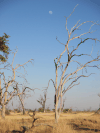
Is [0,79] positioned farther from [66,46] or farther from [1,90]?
[66,46]

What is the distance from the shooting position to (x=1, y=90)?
533 inches

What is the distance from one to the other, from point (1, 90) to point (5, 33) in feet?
20.5

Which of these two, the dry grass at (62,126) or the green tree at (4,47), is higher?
the green tree at (4,47)

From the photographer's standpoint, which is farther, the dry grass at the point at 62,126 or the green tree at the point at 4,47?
the green tree at the point at 4,47

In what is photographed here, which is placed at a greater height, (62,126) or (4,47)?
(4,47)

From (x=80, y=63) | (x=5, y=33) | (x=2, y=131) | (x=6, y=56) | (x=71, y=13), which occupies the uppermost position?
(x=5, y=33)

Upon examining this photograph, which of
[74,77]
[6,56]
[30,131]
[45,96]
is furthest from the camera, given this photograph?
[45,96]

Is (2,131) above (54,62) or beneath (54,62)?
beneath

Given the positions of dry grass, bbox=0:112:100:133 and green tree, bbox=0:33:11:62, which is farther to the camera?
green tree, bbox=0:33:11:62

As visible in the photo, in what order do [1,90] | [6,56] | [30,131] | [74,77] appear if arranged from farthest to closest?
[6,56]
[1,90]
[74,77]
[30,131]

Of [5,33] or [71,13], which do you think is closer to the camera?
[71,13]

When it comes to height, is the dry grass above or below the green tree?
below

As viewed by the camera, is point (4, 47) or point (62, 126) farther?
point (4, 47)

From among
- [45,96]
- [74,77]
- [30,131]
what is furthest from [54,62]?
[45,96]
